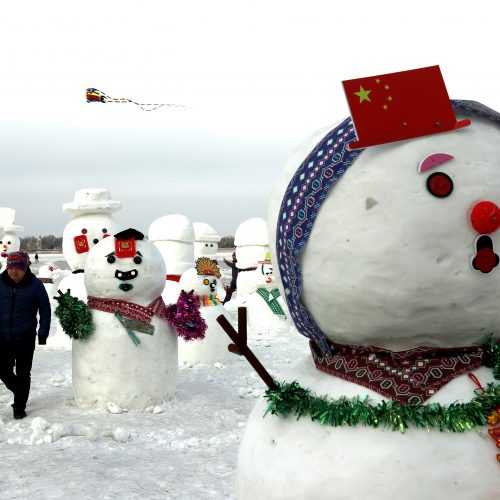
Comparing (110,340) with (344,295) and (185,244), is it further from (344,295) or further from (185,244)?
(185,244)

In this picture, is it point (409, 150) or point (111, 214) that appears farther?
point (111, 214)

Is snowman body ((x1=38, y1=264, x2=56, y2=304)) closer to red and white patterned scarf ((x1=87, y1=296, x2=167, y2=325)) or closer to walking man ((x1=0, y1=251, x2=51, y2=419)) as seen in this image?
walking man ((x1=0, y1=251, x2=51, y2=419))

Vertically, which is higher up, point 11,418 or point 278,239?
point 278,239

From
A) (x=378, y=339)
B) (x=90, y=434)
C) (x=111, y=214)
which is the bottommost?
(x=90, y=434)

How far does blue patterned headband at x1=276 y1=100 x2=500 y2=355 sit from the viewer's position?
2.32 metres

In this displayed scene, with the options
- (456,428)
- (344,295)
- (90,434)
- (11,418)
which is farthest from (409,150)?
(11,418)

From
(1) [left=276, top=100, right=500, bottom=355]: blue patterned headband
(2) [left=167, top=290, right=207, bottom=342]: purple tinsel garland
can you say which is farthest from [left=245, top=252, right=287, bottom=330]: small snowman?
(1) [left=276, top=100, right=500, bottom=355]: blue patterned headband

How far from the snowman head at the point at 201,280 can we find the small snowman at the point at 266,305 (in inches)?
122

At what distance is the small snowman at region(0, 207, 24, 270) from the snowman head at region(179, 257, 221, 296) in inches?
229

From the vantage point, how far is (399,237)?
2188 millimetres

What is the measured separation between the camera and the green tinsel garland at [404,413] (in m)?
2.23

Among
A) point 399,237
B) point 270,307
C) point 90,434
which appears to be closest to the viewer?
point 399,237

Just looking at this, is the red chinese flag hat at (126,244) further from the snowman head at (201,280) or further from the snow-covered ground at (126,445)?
the snowman head at (201,280)

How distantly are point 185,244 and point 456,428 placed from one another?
967 cm
